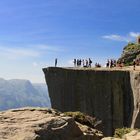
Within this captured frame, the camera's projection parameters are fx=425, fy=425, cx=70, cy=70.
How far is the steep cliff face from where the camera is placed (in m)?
62.8

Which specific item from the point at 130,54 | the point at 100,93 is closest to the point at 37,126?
the point at 100,93

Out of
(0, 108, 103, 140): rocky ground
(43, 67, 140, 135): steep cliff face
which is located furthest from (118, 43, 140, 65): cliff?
(0, 108, 103, 140): rocky ground

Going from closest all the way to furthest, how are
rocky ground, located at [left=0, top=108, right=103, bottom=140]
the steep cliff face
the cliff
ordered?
rocky ground, located at [left=0, top=108, right=103, bottom=140] < the steep cliff face < the cliff

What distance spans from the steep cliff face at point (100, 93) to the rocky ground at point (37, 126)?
3897cm

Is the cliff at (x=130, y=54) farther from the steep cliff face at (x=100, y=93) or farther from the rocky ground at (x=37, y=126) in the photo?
the rocky ground at (x=37, y=126)

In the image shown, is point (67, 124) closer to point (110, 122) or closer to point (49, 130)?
point (49, 130)

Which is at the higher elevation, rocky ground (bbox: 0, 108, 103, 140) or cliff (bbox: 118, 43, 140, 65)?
cliff (bbox: 118, 43, 140, 65)

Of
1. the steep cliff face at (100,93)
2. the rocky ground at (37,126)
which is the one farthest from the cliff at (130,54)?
the rocky ground at (37,126)

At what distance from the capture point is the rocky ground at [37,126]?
18719 mm

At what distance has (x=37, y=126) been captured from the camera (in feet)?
63.4

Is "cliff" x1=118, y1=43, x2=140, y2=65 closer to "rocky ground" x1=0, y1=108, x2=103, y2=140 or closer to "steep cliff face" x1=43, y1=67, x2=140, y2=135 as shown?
"steep cliff face" x1=43, y1=67, x2=140, y2=135

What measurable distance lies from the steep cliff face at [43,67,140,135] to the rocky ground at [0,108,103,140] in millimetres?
38966

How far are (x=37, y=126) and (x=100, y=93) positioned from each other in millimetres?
47549

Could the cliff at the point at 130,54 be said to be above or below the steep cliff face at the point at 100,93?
above
